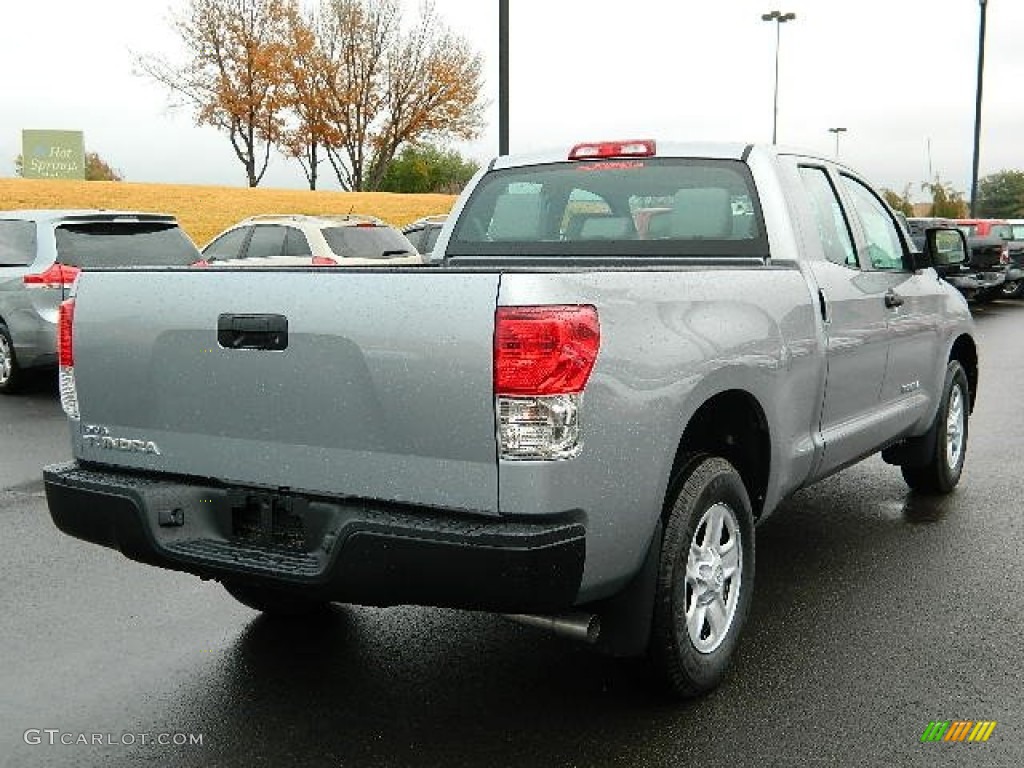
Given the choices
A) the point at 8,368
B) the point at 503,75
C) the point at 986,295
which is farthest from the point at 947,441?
the point at 986,295

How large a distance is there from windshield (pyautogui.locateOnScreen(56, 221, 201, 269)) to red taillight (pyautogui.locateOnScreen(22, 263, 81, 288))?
74 millimetres

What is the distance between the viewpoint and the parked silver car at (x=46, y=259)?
1066 cm

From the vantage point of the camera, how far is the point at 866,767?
3.39 meters

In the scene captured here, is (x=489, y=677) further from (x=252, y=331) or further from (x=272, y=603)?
(x=252, y=331)

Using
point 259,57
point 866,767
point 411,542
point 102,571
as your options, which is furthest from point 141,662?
point 259,57

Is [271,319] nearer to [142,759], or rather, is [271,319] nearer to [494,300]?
[494,300]

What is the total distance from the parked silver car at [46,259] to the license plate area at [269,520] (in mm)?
7684

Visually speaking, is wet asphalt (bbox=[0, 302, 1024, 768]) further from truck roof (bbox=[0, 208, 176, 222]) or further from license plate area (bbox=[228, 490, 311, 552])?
truck roof (bbox=[0, 208, 176, 222])

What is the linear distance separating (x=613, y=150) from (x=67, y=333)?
2531mm

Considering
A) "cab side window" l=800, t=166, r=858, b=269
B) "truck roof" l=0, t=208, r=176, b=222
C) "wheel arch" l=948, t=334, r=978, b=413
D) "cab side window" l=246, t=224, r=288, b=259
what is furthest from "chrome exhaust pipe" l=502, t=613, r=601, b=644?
Result: "cab side window" l=246, t=224, r=288, b=259

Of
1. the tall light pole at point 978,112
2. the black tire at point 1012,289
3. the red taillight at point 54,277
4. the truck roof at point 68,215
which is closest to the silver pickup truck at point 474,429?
the red taillight at point 54,277

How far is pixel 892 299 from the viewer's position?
5.49 m

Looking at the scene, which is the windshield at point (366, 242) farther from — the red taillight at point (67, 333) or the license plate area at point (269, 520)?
the license plate area at point (269, 520)

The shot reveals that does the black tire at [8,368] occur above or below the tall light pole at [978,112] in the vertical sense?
below
